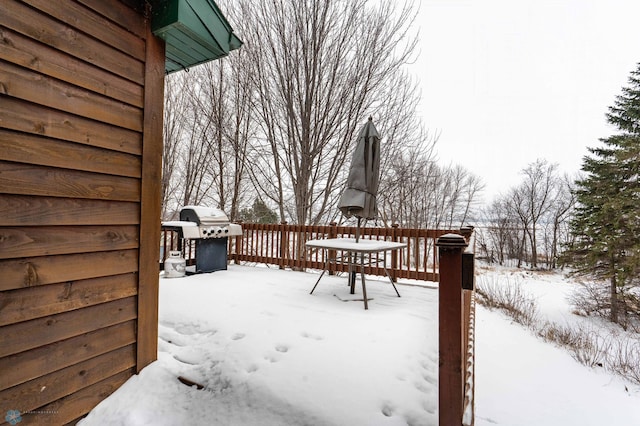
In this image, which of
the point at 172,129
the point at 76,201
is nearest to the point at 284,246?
the point at 76,201

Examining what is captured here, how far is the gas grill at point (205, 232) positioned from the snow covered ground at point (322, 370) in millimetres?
775

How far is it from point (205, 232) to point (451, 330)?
14.7 feet

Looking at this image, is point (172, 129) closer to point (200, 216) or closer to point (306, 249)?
point (200, 216)

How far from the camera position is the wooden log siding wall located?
4.95 feet

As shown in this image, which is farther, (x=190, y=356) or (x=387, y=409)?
(x=190, y=356)

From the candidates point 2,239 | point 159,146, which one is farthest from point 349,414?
point 159,146

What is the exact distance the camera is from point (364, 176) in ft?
12.3

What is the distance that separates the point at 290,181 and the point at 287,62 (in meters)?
2.91

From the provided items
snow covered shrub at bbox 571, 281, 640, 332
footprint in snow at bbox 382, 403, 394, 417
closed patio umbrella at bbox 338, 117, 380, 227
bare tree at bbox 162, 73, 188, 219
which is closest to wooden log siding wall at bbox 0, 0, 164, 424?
footprint in snow at bbox 382, 403, 394, 417

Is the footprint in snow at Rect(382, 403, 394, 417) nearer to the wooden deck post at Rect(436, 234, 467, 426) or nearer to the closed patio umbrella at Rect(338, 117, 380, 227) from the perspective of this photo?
the wooden deck post at Rect(436, 234, 467, 426)

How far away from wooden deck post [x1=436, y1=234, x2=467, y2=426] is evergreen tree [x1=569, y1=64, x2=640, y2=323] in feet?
40.4

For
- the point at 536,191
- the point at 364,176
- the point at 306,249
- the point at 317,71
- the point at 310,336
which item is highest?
the point at 317,71

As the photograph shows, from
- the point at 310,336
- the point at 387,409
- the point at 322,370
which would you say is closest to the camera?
the point at 387,409

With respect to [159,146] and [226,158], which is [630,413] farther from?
[226,158]
